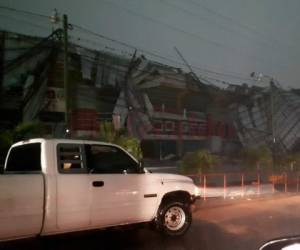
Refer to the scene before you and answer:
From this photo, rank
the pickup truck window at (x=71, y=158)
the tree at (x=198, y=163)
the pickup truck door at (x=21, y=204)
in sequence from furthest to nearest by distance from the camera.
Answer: the tree at (x=198, y=163) < the pickup truck window at (x=71, y=158) < the pickup truck door at (x=21, y=204)

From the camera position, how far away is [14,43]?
2072 centimetres

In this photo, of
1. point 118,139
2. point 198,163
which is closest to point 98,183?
point 118,139

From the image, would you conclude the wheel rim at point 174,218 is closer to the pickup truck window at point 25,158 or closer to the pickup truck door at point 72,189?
the pickup truck door at point 72,189

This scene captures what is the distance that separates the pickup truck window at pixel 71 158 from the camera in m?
6.23

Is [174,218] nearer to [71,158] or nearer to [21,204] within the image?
[71,158]

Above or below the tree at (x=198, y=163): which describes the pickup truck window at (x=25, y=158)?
above

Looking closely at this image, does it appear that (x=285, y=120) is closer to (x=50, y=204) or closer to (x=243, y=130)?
(x=243, y=130)

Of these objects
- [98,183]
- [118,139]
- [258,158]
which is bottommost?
[258,158]

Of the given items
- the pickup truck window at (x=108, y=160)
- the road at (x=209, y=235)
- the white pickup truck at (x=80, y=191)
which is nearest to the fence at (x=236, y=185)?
the road at (x=209, y=235)

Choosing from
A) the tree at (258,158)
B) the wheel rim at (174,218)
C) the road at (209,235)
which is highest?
the tree at (258,158)

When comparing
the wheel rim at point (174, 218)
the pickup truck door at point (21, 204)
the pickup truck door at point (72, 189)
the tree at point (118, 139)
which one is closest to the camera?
the pickup truck door at point (21, 204)

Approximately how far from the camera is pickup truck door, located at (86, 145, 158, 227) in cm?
652

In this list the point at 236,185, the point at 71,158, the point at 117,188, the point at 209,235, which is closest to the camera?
the point at 71,158

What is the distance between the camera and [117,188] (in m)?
6.76
